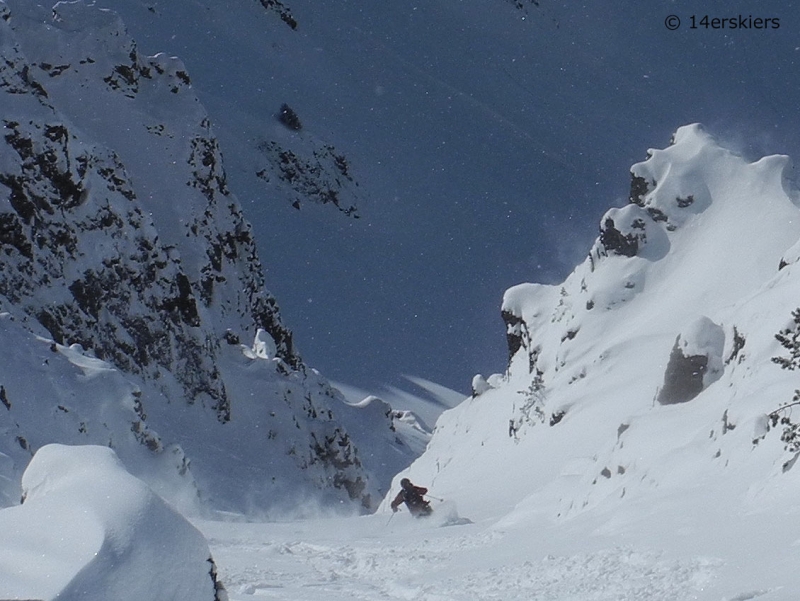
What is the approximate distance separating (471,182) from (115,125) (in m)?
51.3

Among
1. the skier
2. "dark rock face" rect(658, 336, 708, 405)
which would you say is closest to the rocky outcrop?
"dark rock face" rect(658, 336, 708, 405)

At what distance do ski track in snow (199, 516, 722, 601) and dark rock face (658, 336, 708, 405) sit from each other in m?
6.92

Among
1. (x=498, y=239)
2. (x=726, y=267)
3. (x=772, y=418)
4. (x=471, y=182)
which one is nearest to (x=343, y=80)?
(x=471, y=182)

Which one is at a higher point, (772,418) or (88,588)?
(772,418)

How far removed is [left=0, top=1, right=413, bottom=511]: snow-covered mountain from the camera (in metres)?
37.5

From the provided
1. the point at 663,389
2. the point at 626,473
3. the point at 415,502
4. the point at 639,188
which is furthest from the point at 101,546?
the point at 639,188

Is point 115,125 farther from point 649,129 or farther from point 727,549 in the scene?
point 649,129

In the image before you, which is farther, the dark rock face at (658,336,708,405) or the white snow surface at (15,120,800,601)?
the dark rock face at (658,336,708,405)

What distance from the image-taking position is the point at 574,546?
1266 cm

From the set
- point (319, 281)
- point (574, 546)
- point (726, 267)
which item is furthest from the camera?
point (319, 281)

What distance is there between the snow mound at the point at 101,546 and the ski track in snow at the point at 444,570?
15.5 feet

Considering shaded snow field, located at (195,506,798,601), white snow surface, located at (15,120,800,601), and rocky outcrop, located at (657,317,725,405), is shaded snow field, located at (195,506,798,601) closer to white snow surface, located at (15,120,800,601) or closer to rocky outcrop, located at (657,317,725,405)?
white snow surface, located at (15,120,800,601)

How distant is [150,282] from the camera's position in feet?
140

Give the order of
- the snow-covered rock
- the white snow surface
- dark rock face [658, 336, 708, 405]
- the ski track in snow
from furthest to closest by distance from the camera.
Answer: dark rock face [658, 336, 708, 405] → the snow-covered rock → the white snow surface → the ski track in snow
